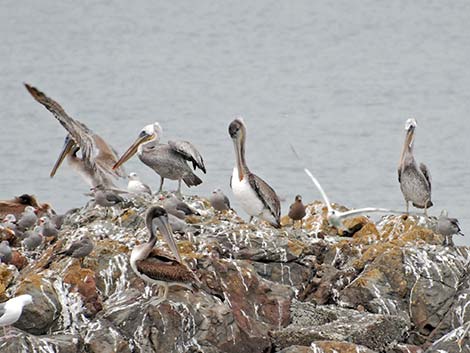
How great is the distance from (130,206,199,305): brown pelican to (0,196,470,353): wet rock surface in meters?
0.16

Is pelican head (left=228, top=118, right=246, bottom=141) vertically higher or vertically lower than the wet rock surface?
higher

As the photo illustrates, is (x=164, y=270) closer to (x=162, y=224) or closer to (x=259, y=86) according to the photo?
(x=162, y=224)

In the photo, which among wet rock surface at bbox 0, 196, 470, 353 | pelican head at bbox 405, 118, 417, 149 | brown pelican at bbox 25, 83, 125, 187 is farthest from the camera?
pelican head at bbox 405, 118, 417, 149

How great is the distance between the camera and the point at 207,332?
355 inches

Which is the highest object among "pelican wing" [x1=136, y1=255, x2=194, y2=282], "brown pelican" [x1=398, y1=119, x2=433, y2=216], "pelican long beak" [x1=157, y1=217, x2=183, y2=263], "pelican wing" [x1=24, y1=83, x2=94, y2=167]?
"pelican wing" [x1=24, y1=83, x2=94, y2=167]

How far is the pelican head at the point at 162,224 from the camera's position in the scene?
9.48 meters

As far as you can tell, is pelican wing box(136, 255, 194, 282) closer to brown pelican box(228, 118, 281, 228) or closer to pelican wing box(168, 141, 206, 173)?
brown pelican box(228, 118, 281, 228)

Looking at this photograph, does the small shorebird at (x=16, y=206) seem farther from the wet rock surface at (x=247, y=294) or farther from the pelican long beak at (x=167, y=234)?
the pelican long beak at (x=167, y=234)

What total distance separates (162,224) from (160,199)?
Answer: 2199 mm

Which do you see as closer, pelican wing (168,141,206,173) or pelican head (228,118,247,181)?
pelican head (228,118,247,181)

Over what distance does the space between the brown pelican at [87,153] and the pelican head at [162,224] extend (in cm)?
259

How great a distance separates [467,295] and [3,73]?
3155cm

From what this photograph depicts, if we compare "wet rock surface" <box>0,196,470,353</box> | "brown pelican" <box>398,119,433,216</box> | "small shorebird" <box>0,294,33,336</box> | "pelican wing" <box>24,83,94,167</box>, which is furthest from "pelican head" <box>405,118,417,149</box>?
"small shorebird" <box>0,294,33,336</box>

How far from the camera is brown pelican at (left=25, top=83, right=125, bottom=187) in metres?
11.9
